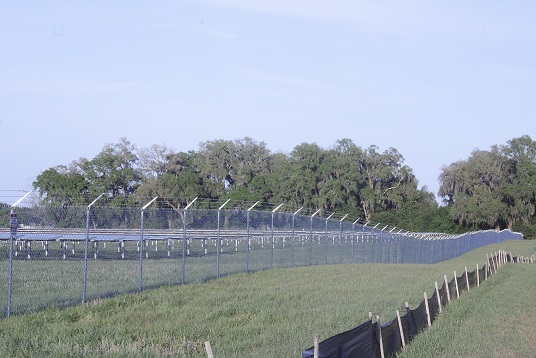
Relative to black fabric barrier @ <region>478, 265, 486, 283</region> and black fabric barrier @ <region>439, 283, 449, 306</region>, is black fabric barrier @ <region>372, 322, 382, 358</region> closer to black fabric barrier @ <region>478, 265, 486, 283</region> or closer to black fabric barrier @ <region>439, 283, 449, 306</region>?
black fabric barrier @ <region>439, 283, 449, 306</region>

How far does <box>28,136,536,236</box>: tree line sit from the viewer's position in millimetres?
84188

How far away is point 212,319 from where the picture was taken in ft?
50.2

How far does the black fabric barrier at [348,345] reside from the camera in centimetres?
828

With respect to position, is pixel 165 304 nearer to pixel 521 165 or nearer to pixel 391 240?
pixel 391 240

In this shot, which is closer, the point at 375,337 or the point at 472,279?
the point at 375,337

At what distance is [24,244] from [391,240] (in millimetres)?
28620

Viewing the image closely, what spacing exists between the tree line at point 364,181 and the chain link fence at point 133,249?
41725 mm

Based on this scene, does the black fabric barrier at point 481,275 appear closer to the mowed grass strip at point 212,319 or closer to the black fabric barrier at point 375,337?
the mowed grass strip at point 212,319

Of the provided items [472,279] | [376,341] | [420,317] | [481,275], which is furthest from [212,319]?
[481,275]

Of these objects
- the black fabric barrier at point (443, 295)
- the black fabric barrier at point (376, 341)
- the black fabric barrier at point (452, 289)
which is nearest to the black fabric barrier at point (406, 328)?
the black fabric barrier at point (376, 341)

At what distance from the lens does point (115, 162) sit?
65312mm

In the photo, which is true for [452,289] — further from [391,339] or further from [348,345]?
[348,345]

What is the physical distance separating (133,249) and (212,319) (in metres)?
10.7

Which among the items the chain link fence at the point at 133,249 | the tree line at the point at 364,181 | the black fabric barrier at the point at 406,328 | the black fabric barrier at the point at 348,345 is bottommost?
the black fabric barrier at the point at 406,328
